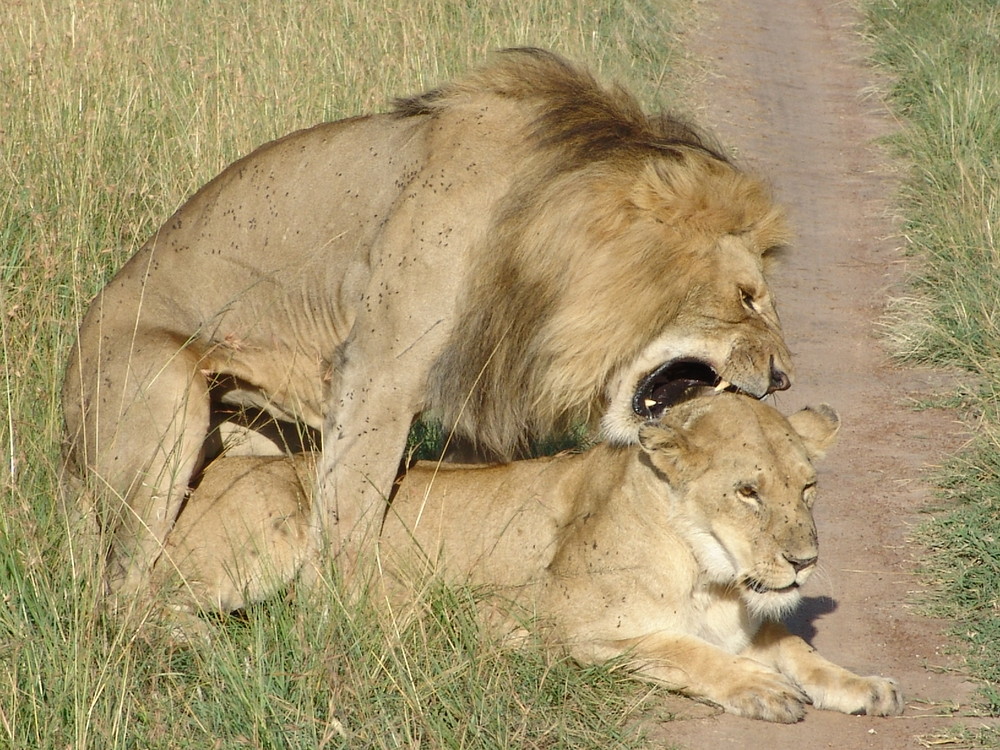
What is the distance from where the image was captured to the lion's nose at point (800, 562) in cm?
308

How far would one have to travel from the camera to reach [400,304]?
3.41 m

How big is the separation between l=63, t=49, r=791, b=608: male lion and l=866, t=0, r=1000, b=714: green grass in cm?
101

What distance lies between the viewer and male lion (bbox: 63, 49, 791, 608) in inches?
130

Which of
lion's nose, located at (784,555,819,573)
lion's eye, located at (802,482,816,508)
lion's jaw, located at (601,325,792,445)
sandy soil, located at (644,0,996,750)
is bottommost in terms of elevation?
sandy soil, located at (644,0,996,750)

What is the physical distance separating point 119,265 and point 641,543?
2.46 metres

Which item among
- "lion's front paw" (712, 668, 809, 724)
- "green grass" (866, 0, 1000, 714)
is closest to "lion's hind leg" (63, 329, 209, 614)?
"lion's front paw" (712, 668, 809, 724)

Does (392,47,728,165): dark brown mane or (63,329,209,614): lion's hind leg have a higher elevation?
(392,47,728,165): dark brown mane

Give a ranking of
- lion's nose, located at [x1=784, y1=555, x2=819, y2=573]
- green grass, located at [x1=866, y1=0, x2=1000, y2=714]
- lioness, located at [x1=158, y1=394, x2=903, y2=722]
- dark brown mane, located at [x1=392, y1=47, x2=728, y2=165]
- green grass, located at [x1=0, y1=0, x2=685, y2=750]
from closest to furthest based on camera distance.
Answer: green grass, located at [x1=0, y1=0, x2=685, y2=750], lion's nose, located at [x1=784, y1=555, x2=819, y2=573], lioness, located at [x1=158, y1=394, x2=903, y2=722], dark brown mane, located at [x1=392, y1=47, x2=728, y2=165], green grass, located at [x1=866, y1=0, x2=1000, y2=714]

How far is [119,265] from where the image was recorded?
4.92 m

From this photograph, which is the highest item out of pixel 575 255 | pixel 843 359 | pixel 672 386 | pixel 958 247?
pixel 575 255

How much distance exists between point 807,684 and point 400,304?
54.2 inches

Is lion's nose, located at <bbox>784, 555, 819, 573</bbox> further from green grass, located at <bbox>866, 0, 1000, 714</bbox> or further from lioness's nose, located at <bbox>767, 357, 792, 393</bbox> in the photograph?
green grass, located at <bbox>866, 0, 1000, 714</bbox>

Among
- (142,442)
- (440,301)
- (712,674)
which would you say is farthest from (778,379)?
(142,442)

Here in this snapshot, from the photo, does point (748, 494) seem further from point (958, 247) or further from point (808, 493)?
point (958, 247)
